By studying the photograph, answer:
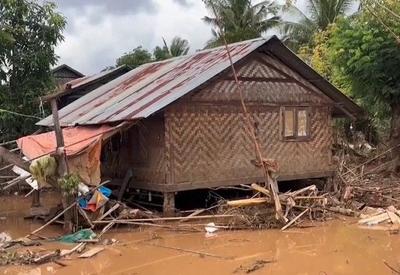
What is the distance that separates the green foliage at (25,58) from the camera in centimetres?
1898

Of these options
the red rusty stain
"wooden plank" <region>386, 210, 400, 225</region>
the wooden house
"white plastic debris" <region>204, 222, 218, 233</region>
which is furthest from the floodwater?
the red rusty stain

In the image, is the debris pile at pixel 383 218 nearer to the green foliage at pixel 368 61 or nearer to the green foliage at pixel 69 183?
the green foliage at pixel 368 61

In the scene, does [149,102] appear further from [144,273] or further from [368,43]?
[368,43]

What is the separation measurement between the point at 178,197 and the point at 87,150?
375 cm

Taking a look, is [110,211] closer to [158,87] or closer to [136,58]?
[158,87]

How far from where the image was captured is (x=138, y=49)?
32625 mm

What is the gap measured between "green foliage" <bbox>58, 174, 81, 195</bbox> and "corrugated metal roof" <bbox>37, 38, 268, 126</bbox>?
2.01m

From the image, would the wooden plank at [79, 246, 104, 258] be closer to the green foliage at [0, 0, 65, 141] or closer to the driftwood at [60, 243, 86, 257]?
the driftwood at [60, 243, 86, 257]

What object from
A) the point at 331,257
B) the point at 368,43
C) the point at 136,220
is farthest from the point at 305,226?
the point at 368,43

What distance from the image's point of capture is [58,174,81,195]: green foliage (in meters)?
10.5

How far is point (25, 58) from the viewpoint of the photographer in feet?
62.5

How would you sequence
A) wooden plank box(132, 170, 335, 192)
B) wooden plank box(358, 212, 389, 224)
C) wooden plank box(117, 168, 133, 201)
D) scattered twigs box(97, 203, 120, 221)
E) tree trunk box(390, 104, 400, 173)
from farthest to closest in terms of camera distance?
tree trunk box(390, 104, 400, 173), wooden plank box(117, 168, 133, 201), wooden plank box(132, 170, 335, 192), wooden plank box(358, 212, 389, 224), scattered twigs box(97, 203, 120, 221)

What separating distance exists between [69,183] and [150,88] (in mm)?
4409

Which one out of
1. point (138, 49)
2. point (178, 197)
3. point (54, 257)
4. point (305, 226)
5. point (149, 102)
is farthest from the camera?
point (138, 49)
